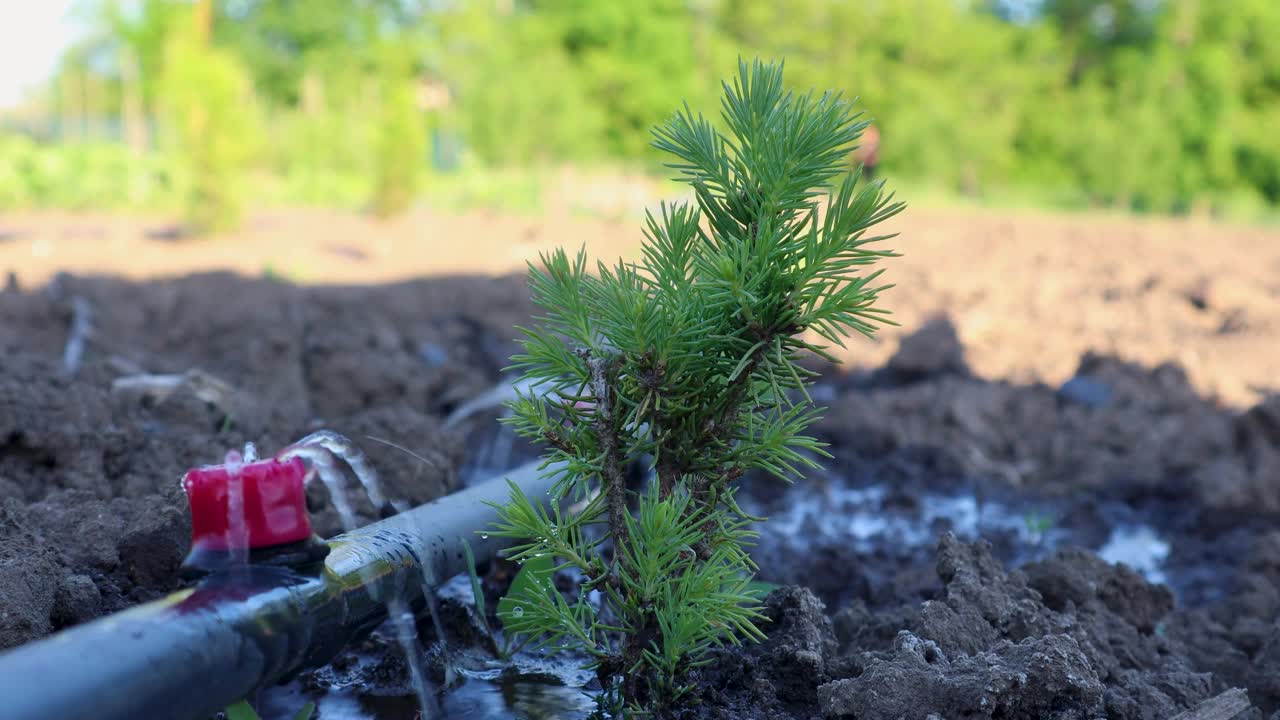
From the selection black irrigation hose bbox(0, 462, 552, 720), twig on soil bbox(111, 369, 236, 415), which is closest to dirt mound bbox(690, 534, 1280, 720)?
black irrigation hose bbox(0, 462, 552, 720)

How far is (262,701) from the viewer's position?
6.94 feet

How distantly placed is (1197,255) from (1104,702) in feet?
37.0

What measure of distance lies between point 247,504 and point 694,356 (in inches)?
29.6

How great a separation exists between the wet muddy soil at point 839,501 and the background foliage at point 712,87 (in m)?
10.8

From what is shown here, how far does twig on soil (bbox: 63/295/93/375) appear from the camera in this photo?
165 inches

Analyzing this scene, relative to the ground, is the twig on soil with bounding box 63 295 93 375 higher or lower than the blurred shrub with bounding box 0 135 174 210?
lower

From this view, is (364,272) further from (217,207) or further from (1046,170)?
(1046,170)

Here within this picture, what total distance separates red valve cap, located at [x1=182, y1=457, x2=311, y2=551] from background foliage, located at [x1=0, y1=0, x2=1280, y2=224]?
14.6m

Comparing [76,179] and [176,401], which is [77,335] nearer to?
[176,401]

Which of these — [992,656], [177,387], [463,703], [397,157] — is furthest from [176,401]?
[397,157]

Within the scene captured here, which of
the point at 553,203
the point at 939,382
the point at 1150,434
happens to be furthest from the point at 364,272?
the point at 553,203

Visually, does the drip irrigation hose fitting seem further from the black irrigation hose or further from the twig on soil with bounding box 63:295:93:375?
the twig on soil with bounding box 63:295:93:375

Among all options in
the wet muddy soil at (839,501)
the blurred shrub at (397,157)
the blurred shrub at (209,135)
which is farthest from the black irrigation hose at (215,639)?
the blurred shrub at (397,157)

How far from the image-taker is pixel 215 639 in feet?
4.77
